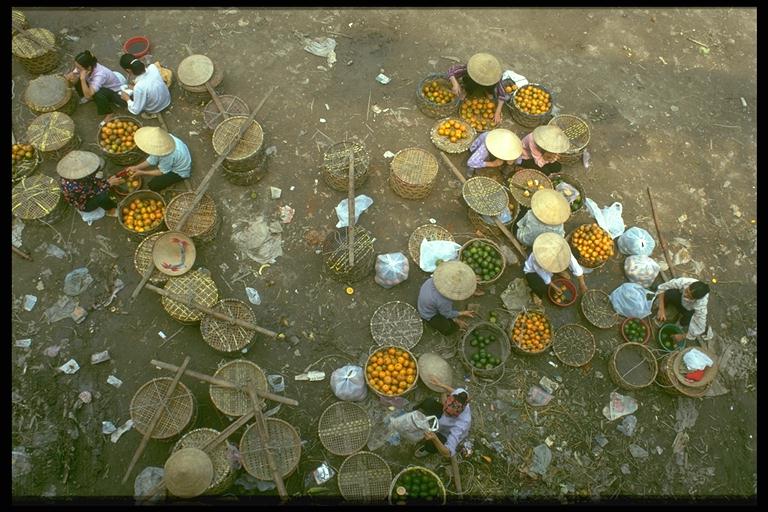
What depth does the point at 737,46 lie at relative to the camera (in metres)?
9.26

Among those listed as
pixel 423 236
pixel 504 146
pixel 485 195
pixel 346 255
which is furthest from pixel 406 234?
pixel 504 146

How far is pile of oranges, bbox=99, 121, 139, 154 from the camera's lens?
6676mm

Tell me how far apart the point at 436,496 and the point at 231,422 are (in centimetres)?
244

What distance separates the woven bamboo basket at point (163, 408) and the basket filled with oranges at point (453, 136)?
4762 mm

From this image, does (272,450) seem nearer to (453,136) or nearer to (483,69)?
(453,136)

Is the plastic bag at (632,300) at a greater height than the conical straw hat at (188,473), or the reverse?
the plastic bag at (632,300)

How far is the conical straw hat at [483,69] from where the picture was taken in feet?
23.8

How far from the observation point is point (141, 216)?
248 inches

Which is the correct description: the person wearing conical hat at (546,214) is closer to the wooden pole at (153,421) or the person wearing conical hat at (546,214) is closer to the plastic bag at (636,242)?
the plastic bag at (636,242)

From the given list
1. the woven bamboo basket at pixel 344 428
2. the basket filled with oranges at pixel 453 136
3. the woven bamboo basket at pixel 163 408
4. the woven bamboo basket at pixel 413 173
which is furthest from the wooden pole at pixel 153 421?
the basket filled with oranges at pixel 453 136

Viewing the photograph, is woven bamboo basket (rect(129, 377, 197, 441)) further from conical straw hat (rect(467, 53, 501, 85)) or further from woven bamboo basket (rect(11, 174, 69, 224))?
conical straw hat (rect(467, 53, 501, 85))

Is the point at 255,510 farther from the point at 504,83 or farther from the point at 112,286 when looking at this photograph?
the point at 504,83

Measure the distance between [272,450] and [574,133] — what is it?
620cm

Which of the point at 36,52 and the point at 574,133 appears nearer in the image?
the point at 36,52
